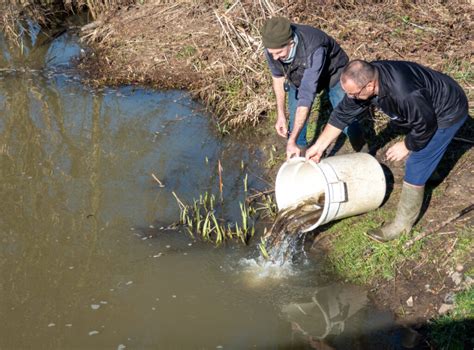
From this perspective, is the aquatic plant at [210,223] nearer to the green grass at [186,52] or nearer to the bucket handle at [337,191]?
the bucket handle at [337,191]

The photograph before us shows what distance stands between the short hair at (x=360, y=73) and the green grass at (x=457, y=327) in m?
1.82

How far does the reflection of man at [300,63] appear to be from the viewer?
5.21m

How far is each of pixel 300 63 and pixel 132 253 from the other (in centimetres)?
240

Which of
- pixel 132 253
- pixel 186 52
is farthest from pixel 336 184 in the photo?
pixel 186 52

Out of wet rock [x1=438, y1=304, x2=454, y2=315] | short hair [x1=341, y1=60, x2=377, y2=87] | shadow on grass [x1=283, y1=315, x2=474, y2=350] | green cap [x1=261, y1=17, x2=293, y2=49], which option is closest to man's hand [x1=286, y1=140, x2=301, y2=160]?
green cap [x1=261, y1=17, x2=293, y2=49]

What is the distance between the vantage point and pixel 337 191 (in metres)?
5.31

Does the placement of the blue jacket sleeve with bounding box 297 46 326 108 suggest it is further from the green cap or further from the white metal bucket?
the white metal bucket

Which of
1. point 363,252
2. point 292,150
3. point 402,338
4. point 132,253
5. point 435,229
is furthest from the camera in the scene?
point 132,253

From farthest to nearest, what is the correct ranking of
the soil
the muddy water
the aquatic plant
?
1. the soil
2. the aquatic plant
3. the muddy water

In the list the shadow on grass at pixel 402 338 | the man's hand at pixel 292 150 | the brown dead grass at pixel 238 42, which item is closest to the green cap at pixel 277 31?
the man's hand at pixel 292 150

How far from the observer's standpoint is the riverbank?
5.03 m

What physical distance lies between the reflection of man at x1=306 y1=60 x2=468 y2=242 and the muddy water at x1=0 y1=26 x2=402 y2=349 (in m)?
1.07

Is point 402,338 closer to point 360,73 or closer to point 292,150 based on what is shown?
point 292,150

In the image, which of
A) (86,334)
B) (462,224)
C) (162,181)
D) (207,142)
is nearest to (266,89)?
(207,142)
